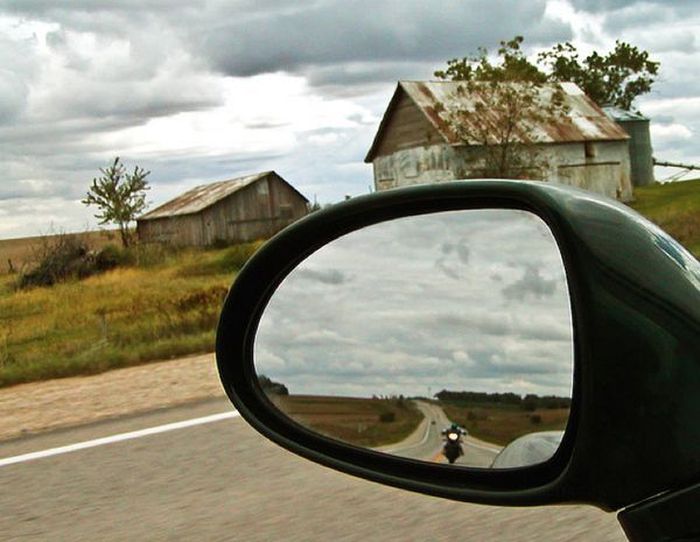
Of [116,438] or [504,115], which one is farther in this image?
[504,115]

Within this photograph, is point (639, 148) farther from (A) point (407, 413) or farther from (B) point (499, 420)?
(B) point (499, 420)

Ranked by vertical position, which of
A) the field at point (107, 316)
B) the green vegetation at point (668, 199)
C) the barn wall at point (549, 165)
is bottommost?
the field at point (107, 316)

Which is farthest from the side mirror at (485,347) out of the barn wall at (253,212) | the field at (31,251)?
the barn wall at (253,212)

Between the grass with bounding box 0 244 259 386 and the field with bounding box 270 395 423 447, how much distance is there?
8439 millimetres

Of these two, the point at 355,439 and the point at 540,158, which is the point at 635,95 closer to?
the point at 540,158

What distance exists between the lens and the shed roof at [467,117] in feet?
149

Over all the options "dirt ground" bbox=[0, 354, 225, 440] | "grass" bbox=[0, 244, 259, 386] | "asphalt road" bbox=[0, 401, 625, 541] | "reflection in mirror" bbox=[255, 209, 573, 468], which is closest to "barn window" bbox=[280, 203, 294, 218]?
"grass" bbox=[0, 244, 259, 386]

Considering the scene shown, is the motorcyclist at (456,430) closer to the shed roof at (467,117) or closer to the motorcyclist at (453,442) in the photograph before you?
the motorcyclist at (453,442)

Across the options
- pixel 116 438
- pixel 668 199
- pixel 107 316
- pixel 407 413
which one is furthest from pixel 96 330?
pixel 668 199

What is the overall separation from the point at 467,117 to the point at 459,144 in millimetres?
1359

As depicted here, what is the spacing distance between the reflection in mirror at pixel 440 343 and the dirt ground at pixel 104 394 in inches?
216

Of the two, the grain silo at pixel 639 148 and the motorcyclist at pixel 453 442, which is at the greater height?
the grain silo at pixel 639 148

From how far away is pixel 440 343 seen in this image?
1580 millimetres

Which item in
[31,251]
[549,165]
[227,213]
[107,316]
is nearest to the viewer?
[107,316]
